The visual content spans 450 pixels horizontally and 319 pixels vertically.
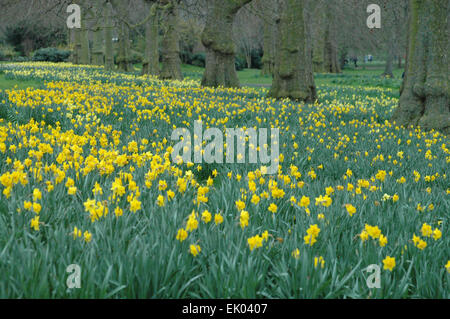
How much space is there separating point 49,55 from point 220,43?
103 ft

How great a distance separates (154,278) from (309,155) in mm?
3091

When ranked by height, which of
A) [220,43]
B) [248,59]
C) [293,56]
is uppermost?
[248,59]

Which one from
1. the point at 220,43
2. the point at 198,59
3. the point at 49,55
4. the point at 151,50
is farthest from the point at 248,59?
the point at 220,43

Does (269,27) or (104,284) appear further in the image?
(269,27)

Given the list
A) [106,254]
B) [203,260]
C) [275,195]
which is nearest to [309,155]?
[275,195]

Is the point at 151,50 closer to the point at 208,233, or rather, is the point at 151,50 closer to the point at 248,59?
the point at 208,233

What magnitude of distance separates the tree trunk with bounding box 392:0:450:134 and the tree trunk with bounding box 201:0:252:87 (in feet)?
22.9

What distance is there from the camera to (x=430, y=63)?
23.9ft

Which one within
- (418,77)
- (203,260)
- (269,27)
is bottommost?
(203,260)

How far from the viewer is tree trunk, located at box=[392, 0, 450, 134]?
7230 millimetres

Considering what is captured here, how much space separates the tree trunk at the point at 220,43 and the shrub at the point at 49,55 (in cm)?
3051

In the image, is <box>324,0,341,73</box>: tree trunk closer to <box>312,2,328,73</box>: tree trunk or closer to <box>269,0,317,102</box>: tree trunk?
<box>312,2,328,73</box>: tree trunk

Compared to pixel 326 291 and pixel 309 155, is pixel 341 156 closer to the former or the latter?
pixel 309 155
